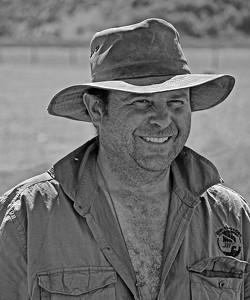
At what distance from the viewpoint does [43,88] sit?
21.7 m

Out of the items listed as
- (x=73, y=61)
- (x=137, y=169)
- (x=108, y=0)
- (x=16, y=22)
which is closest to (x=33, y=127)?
(x=73, y=61)

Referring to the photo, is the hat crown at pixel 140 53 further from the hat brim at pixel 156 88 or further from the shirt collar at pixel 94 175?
the shirt collar at pixel 94 175

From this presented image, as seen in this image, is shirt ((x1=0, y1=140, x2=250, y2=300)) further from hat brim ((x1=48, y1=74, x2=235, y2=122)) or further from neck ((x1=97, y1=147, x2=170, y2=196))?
hat brim ((x1=48, y1=74, x2=235, y2=122))

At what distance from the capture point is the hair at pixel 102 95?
3.83 m

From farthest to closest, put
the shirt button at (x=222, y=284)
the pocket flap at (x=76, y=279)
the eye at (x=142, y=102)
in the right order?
the shirt button at (x=222, y=284) < the eye at (x=142, y=102) < the pocket flap at (x=76, y=279)

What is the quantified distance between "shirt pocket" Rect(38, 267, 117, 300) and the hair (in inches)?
24.8

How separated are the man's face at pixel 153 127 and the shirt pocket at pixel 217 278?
0.42 metres

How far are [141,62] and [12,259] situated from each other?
87 centimetres

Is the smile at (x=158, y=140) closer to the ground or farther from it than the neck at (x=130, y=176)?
farther from it

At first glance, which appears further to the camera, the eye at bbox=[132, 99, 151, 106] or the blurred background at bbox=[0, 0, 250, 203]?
the blurred background at bbox=[0, 0, 250, 203]

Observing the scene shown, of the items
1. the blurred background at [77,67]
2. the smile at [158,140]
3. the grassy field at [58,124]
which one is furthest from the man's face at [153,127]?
the blurred background at [77,67]

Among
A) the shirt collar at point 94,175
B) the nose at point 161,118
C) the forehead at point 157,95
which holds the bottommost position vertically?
the shirt collar at point 94,175

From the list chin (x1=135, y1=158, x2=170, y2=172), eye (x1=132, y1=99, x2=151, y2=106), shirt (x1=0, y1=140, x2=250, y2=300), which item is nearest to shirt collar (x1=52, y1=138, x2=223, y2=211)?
shirt (x1=0, y1=140, x2=250, y2=300)

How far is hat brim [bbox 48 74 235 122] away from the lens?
3.61 m
